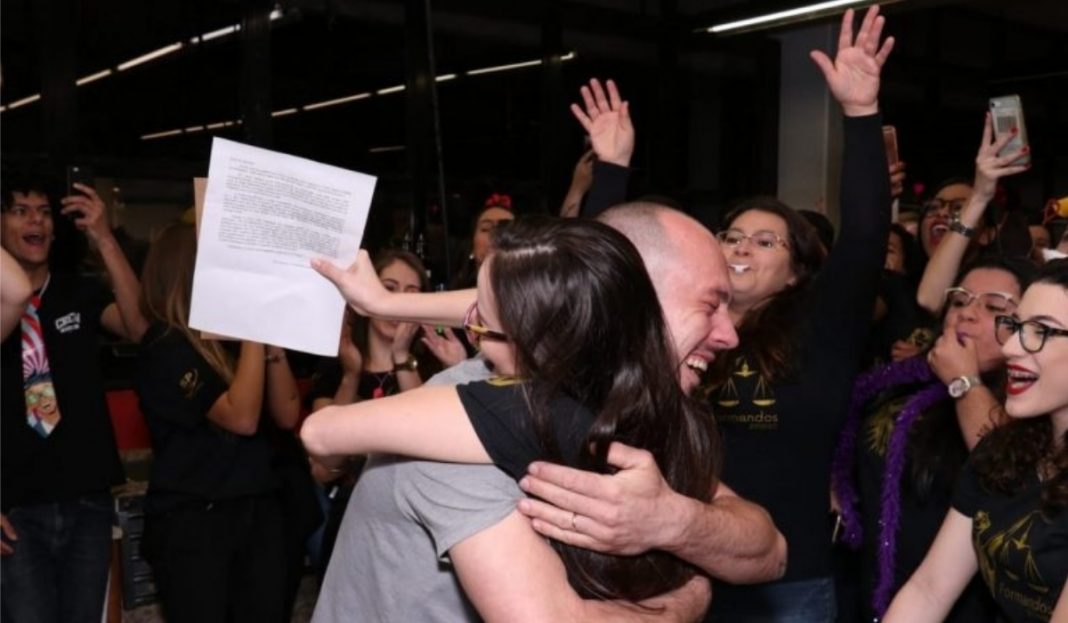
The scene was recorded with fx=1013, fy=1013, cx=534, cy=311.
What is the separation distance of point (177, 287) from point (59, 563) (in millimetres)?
781

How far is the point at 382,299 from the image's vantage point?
1542 millimetres

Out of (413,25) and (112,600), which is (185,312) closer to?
(112,600)

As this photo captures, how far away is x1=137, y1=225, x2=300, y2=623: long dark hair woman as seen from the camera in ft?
8.30

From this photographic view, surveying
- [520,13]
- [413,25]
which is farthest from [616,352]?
[520,13]

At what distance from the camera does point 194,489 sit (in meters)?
2.54

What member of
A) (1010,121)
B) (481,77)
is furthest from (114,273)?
(481,77)

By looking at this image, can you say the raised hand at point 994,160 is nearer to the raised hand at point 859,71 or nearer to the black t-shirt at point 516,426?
the raised hand at point 859,71

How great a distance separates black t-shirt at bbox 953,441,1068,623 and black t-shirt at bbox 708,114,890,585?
28cm

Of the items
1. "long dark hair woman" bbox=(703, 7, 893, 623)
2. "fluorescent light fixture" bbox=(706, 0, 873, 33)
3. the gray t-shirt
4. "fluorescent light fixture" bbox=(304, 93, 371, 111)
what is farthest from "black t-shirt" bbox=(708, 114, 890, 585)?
"fluorescent light fixture" bbox=(304, 93, 371, 111)

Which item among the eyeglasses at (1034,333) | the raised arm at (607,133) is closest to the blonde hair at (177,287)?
the raised arm at (607,133)

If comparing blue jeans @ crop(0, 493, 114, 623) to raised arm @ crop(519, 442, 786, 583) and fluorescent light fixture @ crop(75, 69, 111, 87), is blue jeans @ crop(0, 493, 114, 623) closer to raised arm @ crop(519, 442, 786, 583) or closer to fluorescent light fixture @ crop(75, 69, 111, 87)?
raised arm @ crop(519, 442, 786, 583)

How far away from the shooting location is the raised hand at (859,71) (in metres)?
1.81

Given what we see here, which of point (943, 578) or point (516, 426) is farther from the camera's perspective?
point (943, 578)

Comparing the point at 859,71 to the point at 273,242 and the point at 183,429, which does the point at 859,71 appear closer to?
the point at 273,242
